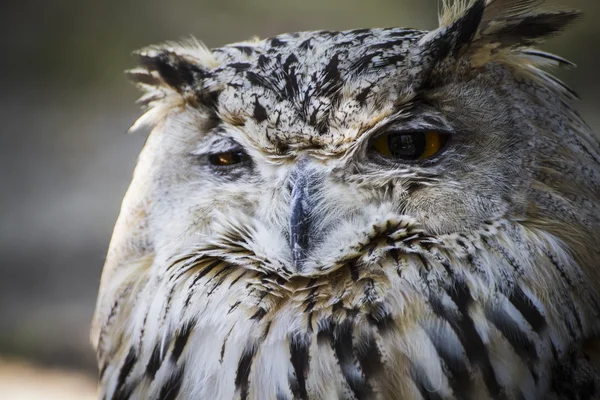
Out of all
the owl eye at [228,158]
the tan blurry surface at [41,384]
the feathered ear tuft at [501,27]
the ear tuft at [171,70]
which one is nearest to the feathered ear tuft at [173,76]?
the ear tuft at [171,70]

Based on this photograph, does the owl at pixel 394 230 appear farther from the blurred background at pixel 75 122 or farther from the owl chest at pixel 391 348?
the blurred background at pixel 75 122

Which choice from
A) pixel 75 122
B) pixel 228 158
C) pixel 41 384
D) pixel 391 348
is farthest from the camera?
pixel 75 122

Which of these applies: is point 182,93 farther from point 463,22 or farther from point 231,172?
point 463,22

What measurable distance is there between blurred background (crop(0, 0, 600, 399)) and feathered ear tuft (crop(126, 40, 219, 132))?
1.86 meters

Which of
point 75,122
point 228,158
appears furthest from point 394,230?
point 75,122

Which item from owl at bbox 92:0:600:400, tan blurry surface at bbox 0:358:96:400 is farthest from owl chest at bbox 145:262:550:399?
tan blurry surface at bbox 0:358:96:400

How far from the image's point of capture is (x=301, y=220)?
1.11m

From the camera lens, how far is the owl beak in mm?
1103

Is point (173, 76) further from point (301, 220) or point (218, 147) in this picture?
point (301, 220)

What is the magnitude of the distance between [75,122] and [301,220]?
4276 mm

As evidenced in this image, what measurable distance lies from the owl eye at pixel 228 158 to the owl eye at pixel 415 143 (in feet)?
0.86

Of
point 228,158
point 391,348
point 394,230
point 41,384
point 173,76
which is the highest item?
point 173,76

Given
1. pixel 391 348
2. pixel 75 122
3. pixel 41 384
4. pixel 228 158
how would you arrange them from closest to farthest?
pixel 391 348, pixel 228 158, pixel 41 384, pixel 75 122

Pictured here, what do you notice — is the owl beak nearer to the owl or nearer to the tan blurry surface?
the owl
